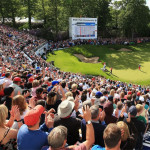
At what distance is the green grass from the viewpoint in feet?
90.5

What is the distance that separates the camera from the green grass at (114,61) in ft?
90.5

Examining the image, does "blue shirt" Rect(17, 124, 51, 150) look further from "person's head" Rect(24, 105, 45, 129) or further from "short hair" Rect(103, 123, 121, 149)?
"short hair" Rect(103, 123, 121, 149)

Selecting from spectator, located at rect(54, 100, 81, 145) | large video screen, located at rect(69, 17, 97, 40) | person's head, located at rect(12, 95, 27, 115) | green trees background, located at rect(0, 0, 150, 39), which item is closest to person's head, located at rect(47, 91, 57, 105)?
person's head, located at rect(12, 95, 27, 115)

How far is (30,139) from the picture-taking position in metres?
3.26

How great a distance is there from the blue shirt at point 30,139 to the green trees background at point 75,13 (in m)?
43.9

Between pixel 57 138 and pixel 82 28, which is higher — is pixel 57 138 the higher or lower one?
the lower one

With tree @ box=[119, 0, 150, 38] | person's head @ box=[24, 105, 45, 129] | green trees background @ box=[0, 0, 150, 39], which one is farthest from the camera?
tree @ box=[119, 0, 150, 38]

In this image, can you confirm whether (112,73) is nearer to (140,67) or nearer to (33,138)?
(140,67)

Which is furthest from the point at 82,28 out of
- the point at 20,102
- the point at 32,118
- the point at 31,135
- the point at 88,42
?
the point at 31,135

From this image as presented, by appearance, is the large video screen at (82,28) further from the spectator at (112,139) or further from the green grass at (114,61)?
the spectator at (112,139)

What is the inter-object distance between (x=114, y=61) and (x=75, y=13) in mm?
21648

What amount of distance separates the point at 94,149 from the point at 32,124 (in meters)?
1.32

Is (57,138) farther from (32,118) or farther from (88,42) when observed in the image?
(88,42)

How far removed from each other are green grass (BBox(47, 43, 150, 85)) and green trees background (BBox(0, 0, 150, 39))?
9.61m
